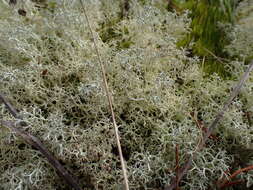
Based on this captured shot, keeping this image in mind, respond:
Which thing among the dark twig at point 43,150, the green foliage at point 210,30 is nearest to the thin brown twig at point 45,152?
the dark twig at point 43,150

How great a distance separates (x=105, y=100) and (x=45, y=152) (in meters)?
0.26

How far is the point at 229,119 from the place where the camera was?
→ 0.89 metres

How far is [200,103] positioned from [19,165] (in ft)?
2.30

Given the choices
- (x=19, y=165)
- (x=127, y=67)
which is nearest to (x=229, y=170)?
(x=127, y=67)

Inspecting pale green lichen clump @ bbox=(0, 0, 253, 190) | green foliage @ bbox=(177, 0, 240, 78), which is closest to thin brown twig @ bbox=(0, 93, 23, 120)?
pale green lichen clump @ bbox=(0, 0, 253, 190)

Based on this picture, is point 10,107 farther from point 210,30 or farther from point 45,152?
point 210,30

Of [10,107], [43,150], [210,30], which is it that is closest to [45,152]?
[43,150]

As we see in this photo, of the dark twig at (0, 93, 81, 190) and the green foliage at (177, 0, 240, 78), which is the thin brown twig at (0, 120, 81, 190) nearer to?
the dark twig at (0, 93, 81, 190)

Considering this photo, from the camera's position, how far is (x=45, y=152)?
0.78 m

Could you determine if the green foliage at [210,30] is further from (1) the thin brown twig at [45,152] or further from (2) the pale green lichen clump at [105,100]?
(1) the thin brown twig at [45,152]

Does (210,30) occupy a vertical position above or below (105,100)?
above

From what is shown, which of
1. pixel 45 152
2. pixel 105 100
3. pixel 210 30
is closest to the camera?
pixel 45 152

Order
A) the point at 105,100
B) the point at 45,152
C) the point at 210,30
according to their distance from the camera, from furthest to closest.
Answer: the point at 210,30 < the point at 105,100 < the point at 45,152

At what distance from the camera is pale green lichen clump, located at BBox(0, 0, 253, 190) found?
31.8 inches
